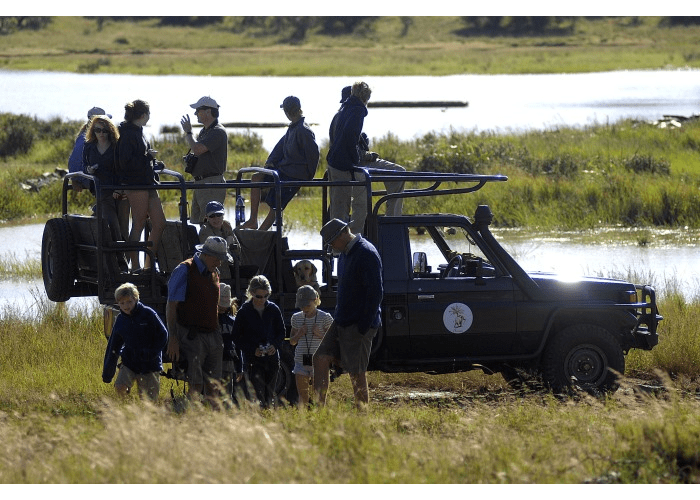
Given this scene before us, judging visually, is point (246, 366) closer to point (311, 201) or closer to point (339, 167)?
point (339, 167)

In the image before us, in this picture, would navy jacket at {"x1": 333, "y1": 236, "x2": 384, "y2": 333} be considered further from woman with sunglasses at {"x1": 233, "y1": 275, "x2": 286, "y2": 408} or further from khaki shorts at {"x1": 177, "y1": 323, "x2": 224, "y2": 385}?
khaki shorts at {"x1": 177, "y1": 323, "x2": 224, "y2": 385}

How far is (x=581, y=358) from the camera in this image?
11.2m

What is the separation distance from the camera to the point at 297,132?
12.5 metres

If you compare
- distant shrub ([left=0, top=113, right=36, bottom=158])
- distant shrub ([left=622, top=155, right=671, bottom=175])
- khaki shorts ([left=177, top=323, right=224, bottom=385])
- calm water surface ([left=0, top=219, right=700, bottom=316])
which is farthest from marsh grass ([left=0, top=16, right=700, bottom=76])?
khaki shorts ([left=177, top=323, right=224, bottom=385])

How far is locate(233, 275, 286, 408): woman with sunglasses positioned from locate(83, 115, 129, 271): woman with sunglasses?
1974 mm

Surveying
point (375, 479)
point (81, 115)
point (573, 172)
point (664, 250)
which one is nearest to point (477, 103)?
point (81, 115)

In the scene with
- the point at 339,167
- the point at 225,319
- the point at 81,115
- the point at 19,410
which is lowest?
the point at 19,410

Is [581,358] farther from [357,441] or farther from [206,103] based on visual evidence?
[206,103]

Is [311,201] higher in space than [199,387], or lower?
higher

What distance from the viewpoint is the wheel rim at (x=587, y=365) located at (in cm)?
1120

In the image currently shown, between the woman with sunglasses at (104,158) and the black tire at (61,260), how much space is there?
37 cm

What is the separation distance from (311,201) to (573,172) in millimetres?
5626

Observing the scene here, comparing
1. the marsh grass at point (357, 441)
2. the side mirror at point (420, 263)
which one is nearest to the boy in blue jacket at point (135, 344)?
the marsh grass at point (357, 441)

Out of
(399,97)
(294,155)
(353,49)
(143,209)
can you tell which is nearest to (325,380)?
(143,209)
